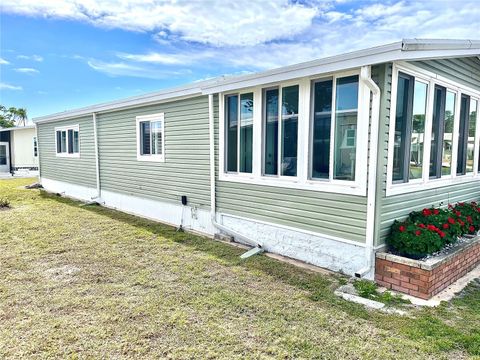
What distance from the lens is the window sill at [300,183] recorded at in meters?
4.15

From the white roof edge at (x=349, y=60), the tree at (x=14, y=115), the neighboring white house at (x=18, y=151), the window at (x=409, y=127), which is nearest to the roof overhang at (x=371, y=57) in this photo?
the white roof edge at (x=349, y=60)

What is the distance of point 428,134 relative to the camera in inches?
186

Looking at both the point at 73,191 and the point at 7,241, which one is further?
the point at 73,191

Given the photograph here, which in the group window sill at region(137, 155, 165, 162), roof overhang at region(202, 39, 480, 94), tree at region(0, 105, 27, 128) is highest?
tree at region(0, 105, 27, 128)

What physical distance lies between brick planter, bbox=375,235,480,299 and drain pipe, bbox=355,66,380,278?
0.12 m

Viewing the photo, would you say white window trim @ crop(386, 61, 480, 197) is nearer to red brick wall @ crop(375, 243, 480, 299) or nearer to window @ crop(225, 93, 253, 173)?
red brick wall @ crop(375, 243, 480, 299)

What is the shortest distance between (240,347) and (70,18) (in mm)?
11420

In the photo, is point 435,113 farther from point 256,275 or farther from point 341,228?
point 256,275

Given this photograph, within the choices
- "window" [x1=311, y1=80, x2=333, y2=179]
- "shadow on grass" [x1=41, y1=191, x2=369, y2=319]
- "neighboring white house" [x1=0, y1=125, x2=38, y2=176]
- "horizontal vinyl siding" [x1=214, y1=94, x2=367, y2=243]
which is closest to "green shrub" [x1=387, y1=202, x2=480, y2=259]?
"horizontal vinyl siding" [x1=214, y1=94, x2=367, y2=243]

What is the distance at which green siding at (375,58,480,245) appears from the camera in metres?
3.88

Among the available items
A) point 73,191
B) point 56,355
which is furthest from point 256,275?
point 73,191

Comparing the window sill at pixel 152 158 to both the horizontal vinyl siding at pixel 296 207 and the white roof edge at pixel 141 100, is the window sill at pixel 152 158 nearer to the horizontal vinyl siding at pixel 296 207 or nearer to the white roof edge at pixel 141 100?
the white roof edge at pixel 141 100

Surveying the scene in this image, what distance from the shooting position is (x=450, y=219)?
177 inches

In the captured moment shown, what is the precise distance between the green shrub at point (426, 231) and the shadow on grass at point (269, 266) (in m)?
0.91
